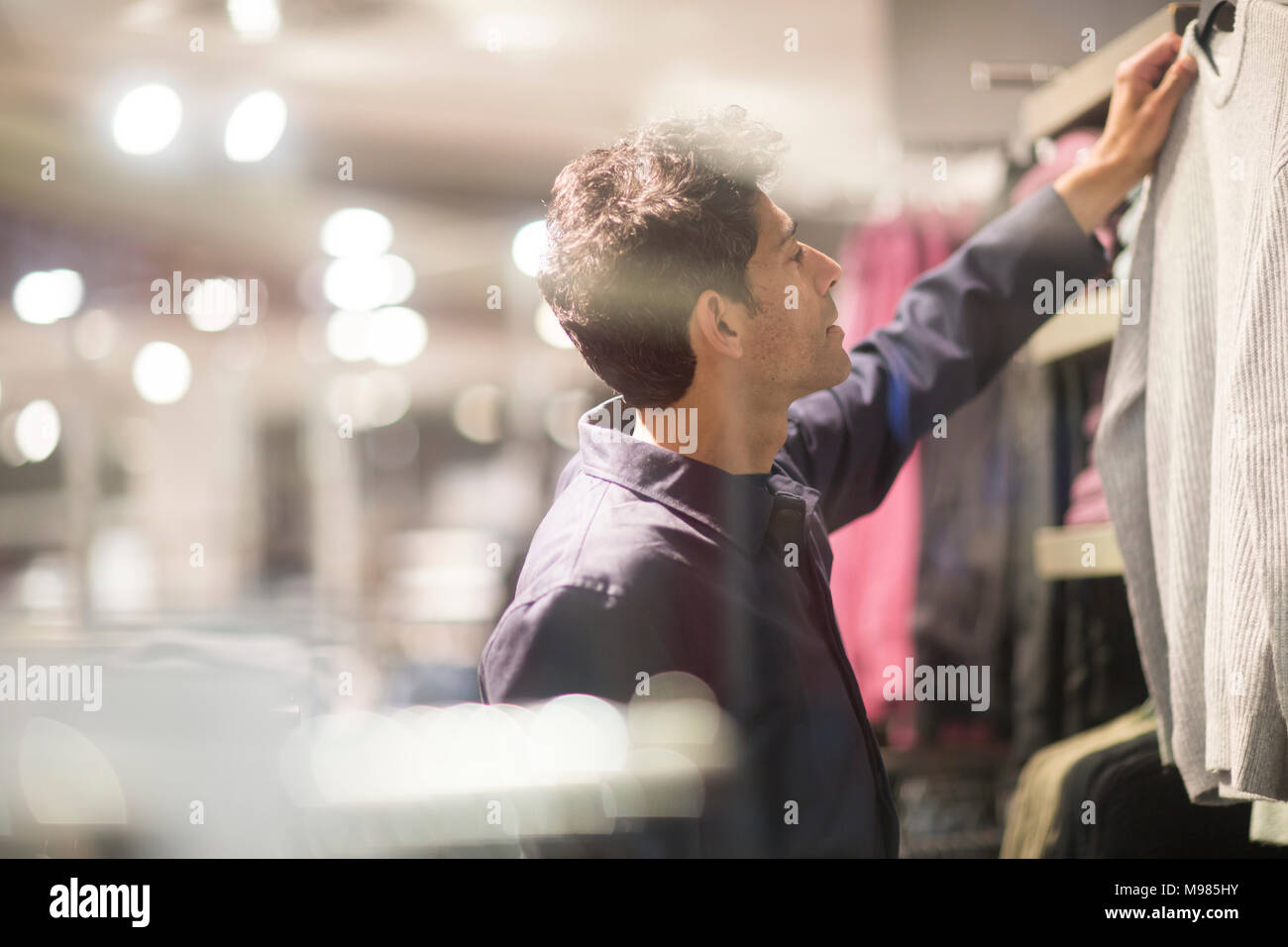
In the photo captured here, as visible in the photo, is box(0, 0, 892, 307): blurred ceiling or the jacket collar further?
box(0, 0, 892, 307): blurred ceiling

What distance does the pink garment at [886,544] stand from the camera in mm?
1534

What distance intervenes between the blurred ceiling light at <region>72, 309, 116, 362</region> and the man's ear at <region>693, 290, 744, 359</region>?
4.01 ft

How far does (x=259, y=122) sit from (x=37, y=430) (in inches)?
34.9

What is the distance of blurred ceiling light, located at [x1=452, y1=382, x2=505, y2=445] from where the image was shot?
216 centimetres

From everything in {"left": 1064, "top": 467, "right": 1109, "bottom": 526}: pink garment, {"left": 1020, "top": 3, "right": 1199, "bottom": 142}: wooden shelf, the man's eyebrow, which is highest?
{"left": 1020, "top": 3, "right": 1199, "bottom": 142}: wooden shelf

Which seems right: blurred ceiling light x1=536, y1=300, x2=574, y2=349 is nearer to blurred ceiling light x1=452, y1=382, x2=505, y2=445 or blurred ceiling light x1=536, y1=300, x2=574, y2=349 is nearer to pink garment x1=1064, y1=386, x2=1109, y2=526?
blurred ceiling light x1=452, y1=382, x2=505, y2=445

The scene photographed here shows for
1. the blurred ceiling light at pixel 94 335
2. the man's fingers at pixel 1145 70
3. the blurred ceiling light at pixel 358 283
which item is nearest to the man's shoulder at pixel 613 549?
the man's fingers at pixel 1145 70

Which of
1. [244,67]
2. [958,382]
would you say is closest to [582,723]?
[958,382]

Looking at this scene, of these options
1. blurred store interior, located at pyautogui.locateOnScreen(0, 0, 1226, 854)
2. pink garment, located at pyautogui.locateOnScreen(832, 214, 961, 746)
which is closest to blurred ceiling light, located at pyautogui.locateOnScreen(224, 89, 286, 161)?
blurred store interior, located at pyautogui.locateOnScreen(0, 0, 1226, 854)

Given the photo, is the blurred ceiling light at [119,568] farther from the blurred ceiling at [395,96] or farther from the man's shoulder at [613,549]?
the man's shoulder at [613,549]

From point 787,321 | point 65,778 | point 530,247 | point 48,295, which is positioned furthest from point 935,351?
point 48,295

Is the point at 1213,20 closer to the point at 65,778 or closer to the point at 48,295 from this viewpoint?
the point at 65,778

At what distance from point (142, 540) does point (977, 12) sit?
2021mm

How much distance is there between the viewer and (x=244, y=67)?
127cm
